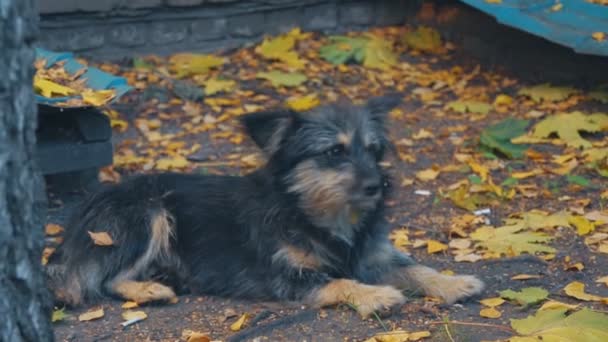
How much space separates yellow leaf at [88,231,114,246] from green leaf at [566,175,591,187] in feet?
12.0

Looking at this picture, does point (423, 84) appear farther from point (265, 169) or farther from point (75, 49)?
point (265, 169)

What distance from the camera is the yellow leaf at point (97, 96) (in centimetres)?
732

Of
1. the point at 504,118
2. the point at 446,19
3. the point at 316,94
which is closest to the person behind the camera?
the point at 504,118

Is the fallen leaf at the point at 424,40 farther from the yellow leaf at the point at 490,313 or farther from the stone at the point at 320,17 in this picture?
the yellow leaf at the point at 490,313

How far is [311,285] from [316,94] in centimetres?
502

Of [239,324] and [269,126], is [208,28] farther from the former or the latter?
[239,324]

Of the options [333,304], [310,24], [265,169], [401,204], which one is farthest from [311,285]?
[310,24]

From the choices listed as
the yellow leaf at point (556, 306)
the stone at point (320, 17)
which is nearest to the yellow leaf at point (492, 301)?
the yellow leaf at point (556, 306)

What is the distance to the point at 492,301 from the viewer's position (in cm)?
557

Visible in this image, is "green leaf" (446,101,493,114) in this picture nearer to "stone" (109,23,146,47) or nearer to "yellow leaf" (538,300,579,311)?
"stone" (109,23,146,47)

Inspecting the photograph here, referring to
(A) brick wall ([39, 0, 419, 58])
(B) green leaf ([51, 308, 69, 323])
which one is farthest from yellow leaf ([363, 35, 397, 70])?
(B) green leaf ([51, 308, 69, 323])

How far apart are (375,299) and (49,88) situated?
3137 mm

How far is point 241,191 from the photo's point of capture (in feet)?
19.6

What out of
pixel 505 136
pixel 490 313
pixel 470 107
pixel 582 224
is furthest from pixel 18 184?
pixel 470 107
